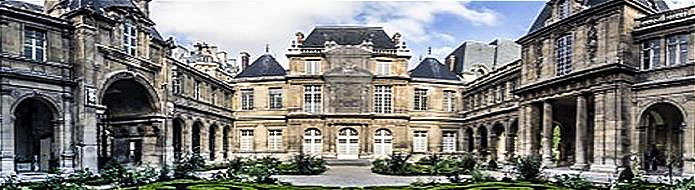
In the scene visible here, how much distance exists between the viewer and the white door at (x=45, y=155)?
24.6 m

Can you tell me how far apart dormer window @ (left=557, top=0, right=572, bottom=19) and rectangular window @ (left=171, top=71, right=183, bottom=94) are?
70.5 ft

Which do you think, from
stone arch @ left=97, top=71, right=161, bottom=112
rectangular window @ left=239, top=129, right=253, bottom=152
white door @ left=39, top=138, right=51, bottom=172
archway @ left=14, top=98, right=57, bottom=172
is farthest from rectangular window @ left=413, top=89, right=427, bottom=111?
white door @ left=39, top=138, right=51, bottom=172

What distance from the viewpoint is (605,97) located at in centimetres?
2492

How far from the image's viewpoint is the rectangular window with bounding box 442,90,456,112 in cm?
5081

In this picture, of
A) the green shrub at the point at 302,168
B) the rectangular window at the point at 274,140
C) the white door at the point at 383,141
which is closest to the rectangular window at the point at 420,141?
the white door at the point at 383,141

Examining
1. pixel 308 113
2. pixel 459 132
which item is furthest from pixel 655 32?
pixel 308 113

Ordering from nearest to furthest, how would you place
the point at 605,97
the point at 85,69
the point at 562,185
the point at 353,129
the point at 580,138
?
the point at 562,185
the point at 85,69
the point at 605,97
the point at 580,138
the point at 353,129

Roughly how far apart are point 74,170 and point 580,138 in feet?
73.6

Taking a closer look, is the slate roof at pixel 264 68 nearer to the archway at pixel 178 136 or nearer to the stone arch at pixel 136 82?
the archway at pixel 178 136

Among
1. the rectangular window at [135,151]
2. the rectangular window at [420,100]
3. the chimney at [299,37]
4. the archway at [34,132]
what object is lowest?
the rectangular window at [135,151]

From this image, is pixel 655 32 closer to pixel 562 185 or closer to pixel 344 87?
pixel 562 185

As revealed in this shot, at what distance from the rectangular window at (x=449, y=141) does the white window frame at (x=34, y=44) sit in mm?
35628

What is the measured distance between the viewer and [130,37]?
26562 mm

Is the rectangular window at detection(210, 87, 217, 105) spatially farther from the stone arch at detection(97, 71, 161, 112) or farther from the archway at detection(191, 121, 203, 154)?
the stone arch at detection(97, 71, 161, 112)
